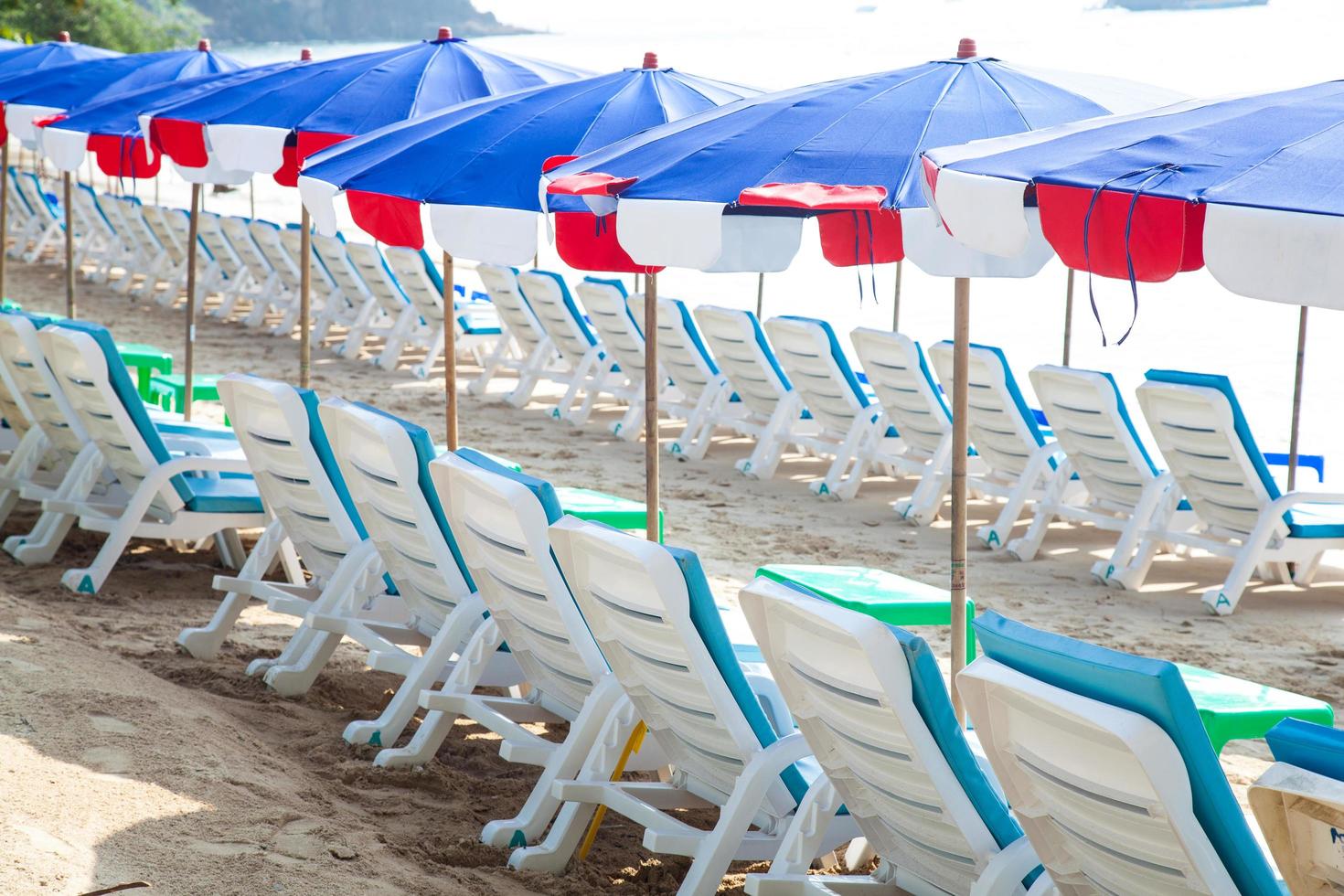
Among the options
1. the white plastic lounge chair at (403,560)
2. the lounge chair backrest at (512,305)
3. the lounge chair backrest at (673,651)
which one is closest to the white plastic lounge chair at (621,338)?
the lounge chair backrest at (512,305)

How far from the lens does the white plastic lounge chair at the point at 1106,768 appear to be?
2244 mm

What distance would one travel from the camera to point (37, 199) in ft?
60.2

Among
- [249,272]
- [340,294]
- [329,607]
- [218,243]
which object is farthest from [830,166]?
[218,243]

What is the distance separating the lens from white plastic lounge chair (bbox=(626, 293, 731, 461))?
29.2ft

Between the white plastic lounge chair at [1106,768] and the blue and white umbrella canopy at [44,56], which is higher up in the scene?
the blue and white umbrella canopy at [44,56]

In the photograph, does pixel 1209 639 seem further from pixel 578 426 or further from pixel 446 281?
pixel 578 426

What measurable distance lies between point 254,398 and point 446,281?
117cm

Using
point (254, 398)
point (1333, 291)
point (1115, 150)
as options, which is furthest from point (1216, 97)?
point (254, 398)

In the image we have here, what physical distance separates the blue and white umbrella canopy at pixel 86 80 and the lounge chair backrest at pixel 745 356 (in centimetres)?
291

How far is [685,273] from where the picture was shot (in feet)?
79.9

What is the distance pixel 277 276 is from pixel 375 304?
4.80 ft

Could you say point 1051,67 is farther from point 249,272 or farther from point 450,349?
point 249,272

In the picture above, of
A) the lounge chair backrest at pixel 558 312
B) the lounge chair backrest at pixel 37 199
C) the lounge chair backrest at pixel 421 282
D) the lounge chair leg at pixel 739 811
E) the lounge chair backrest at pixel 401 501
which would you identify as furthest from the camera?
the lounge chair backrest at pixel 37 199

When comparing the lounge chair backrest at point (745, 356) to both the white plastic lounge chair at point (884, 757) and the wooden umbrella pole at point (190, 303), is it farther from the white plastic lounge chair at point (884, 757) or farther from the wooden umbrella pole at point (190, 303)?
the white plastic lounge chair at point (884, 757)
